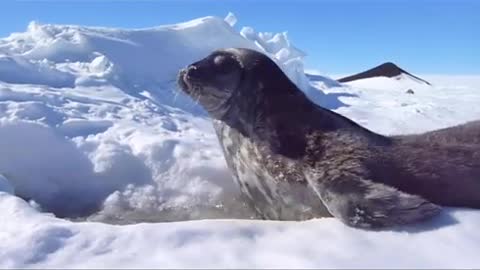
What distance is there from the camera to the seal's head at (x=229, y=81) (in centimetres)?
342

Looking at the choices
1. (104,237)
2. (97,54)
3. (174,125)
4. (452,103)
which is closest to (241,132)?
(104,237)

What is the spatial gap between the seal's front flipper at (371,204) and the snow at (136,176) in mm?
65

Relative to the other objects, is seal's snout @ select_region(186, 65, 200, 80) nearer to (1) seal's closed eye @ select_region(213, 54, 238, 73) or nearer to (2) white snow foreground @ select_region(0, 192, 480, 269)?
(1) seal's closed eye @ select_region(213, 54, 238, 73)

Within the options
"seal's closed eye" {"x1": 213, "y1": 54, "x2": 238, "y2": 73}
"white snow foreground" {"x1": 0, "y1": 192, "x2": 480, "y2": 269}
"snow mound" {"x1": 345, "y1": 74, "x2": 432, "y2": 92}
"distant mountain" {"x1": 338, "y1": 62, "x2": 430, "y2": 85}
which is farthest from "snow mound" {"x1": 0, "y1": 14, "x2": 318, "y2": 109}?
"distant mountain" {"x1": 338, "y1": 62, "x2": 430, "y2": 85}

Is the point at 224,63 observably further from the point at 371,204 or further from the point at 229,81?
the point at 371,204

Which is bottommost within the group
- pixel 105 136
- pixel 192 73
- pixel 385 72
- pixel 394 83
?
pixel 105 136

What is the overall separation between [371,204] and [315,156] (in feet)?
1.66

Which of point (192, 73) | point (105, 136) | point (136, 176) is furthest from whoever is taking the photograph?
point (105, 136)

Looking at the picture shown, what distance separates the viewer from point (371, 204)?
2490mm

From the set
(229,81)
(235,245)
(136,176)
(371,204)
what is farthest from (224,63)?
(235,245)

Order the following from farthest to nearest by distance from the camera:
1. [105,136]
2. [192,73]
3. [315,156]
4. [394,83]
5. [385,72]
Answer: [385,72] → [394,83] → [105,136] → [192,73] → [315,156]

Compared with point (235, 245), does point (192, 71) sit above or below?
above

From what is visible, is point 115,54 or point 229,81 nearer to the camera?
point 229,81

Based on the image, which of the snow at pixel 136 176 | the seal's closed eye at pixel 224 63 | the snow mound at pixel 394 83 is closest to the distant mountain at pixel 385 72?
the snow mound at pixel 394 83
